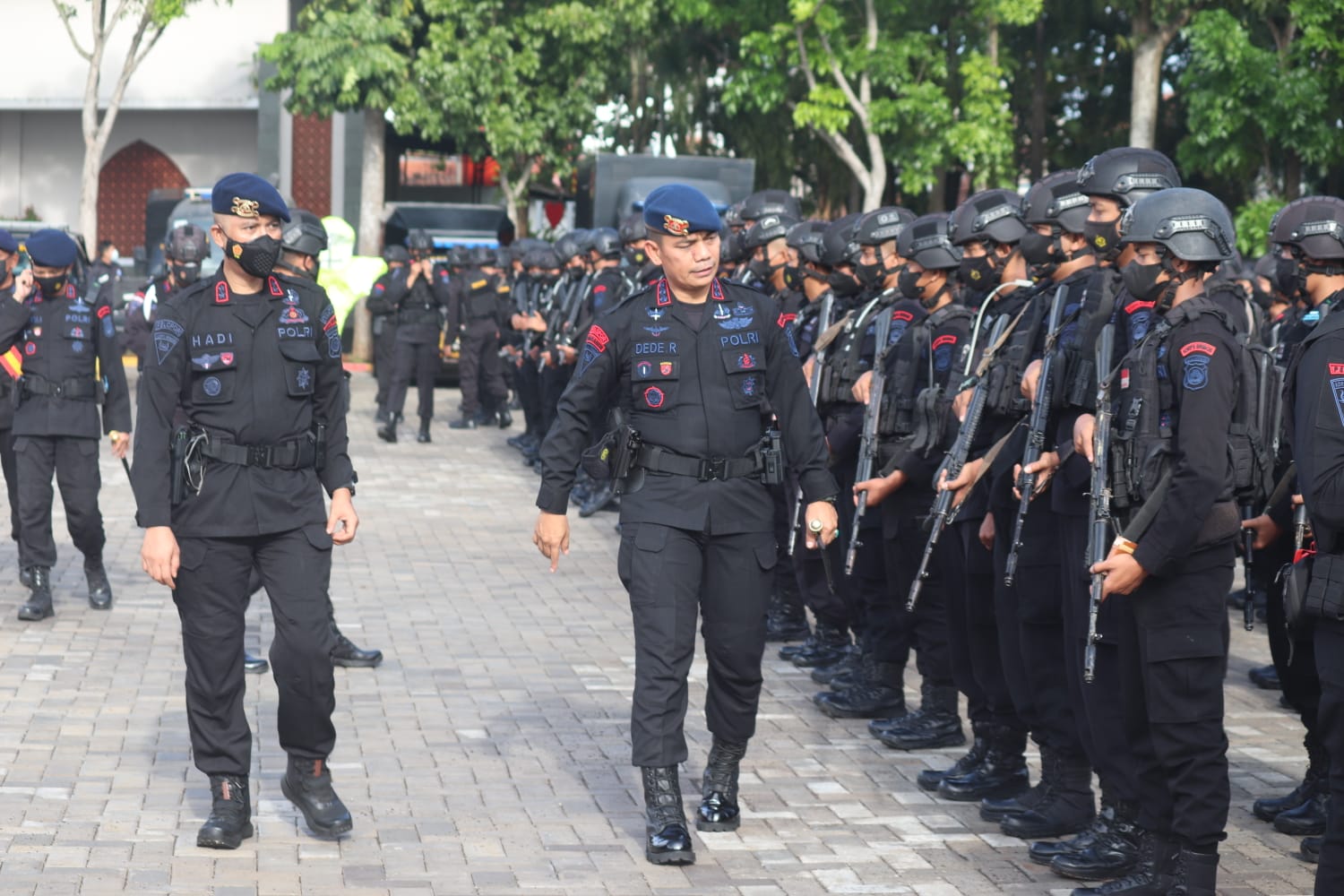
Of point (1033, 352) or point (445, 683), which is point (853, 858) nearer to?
point (1033, 352)

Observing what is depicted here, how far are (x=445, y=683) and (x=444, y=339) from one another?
1268 centimetres

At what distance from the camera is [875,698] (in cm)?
775

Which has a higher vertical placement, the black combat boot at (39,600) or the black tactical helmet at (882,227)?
the black tactical helmet at (882,227)

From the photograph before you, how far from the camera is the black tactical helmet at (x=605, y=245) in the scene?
635 inches

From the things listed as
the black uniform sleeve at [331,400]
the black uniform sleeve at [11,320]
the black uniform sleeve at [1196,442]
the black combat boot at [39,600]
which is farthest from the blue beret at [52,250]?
the black uniform sleeve at [1196,442]

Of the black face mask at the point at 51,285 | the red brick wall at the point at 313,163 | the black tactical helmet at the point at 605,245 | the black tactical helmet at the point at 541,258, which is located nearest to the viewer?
the black face mask at the point at 51,285

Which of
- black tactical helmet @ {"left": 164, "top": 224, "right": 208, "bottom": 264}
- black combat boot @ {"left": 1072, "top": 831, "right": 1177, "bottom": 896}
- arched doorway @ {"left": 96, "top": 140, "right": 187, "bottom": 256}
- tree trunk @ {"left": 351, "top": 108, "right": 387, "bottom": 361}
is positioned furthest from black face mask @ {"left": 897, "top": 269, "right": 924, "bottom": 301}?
arched doorway @ {"left": 96, "top": 140, "right": 187, "bottom": 256}

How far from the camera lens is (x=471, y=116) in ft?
97.2

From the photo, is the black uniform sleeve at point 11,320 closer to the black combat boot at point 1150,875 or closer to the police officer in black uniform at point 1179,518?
the police officer in black uniform at point 1179,518

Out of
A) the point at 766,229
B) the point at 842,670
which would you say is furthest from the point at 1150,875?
the point at 766,229

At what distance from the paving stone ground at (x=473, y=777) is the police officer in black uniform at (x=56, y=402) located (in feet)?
1.41

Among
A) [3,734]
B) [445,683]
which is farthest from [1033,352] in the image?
[3,734]

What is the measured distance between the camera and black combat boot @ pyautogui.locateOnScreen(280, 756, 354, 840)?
5.84m

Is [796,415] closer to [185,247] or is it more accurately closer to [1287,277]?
[1287,277]
